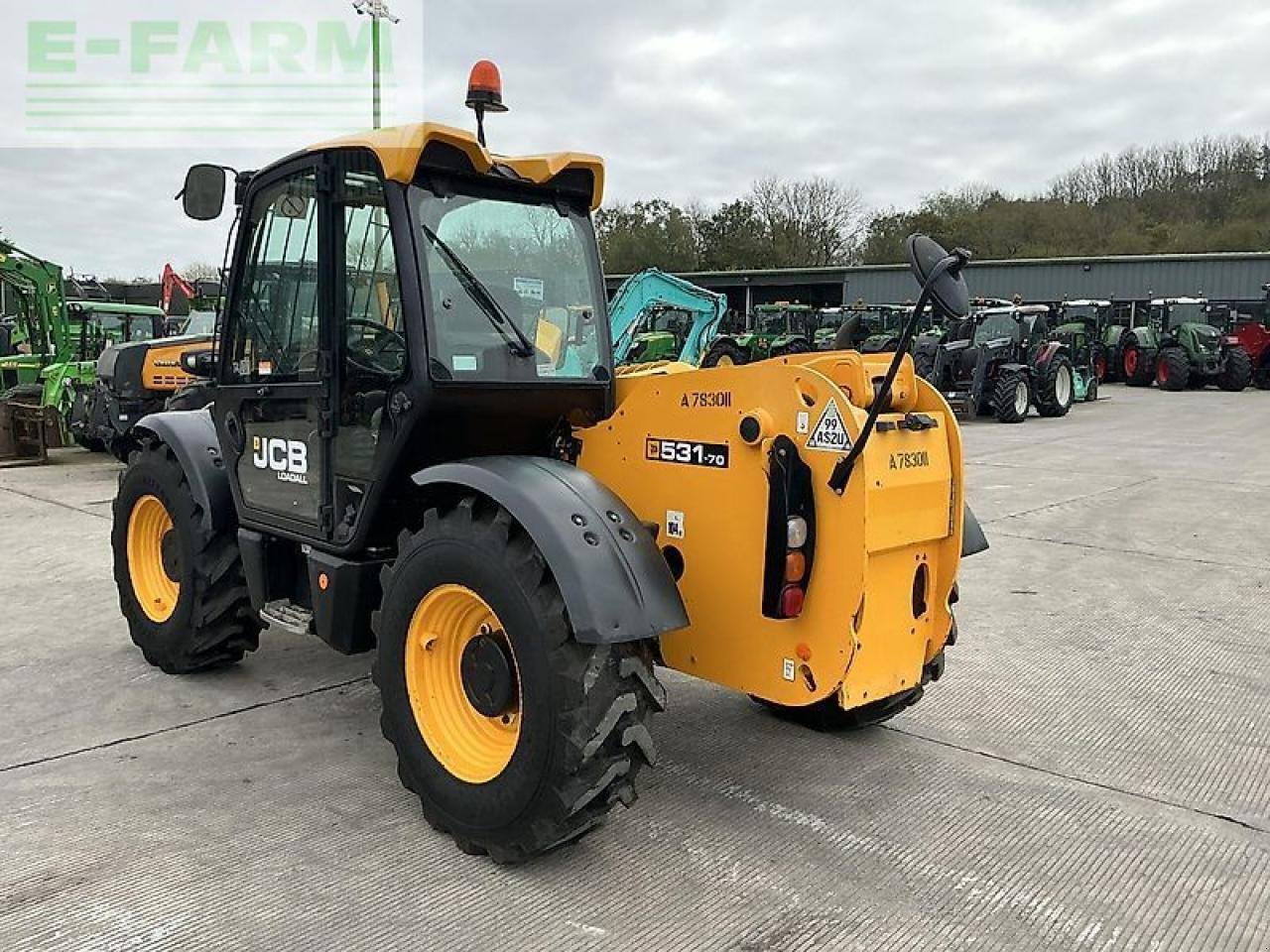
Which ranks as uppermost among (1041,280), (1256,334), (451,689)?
(1041,280)

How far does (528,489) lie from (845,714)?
5.98ft

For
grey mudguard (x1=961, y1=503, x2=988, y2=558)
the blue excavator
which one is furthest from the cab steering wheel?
the blue excavator

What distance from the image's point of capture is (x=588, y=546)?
301 cm

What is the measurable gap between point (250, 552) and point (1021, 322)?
728 inches

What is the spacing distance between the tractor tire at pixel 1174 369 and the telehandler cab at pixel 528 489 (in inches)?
1035

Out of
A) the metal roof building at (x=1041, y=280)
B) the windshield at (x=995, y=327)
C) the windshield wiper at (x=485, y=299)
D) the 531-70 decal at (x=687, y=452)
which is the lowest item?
the 531-70 decal at (x=687, y=452)

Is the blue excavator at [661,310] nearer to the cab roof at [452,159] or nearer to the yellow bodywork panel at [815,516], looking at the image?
the cab roof at [452,159]

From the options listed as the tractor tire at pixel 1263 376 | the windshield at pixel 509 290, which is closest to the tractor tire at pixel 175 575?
the windshield at pixel 509 290

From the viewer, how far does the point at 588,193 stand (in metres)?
4.00

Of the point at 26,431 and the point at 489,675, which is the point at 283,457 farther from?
the point at 26,431

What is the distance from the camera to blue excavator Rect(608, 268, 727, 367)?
14.6 meters

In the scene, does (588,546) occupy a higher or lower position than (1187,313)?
lower

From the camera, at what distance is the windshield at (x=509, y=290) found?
353cm

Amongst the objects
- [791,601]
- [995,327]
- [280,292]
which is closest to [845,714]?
[791,601]
